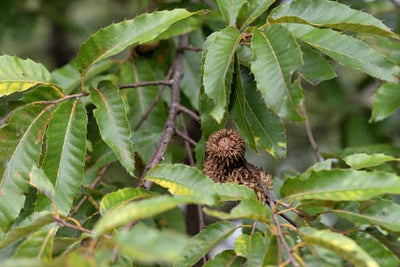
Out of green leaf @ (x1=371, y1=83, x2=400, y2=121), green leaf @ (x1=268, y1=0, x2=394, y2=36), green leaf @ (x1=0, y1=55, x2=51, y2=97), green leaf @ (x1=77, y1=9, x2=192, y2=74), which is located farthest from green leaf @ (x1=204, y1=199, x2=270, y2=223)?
green leaf @ (x1=371, y1=83, x2=400, y2=121)

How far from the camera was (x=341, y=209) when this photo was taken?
1303 millimetres

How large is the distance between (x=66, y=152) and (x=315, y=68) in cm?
59

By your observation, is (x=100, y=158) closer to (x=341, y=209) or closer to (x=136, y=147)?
(x=136, y=147)

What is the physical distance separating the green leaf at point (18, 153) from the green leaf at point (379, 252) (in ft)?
2.40

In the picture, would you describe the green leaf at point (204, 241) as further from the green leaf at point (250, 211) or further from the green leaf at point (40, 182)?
the green leaf at point (40, 182)

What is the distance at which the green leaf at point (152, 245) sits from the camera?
76cm

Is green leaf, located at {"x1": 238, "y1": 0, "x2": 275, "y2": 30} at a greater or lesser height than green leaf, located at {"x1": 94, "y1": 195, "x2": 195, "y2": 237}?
greater

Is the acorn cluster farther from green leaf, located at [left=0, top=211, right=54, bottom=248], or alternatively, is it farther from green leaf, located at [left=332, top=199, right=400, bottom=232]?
green leaf, located at [left=0, top=211, right=54, bottom=248]

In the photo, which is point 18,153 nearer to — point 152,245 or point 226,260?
point 226,260

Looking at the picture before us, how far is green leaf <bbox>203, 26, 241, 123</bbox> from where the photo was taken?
1.22 m

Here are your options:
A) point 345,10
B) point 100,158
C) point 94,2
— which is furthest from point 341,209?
point 94,2

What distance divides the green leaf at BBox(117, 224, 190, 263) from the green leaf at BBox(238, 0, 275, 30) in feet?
2.37

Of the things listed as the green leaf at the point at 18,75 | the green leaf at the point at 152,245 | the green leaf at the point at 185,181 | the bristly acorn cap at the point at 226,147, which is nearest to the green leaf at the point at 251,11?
the bristly acorn cap at the point at 226,147

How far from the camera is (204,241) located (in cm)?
123
